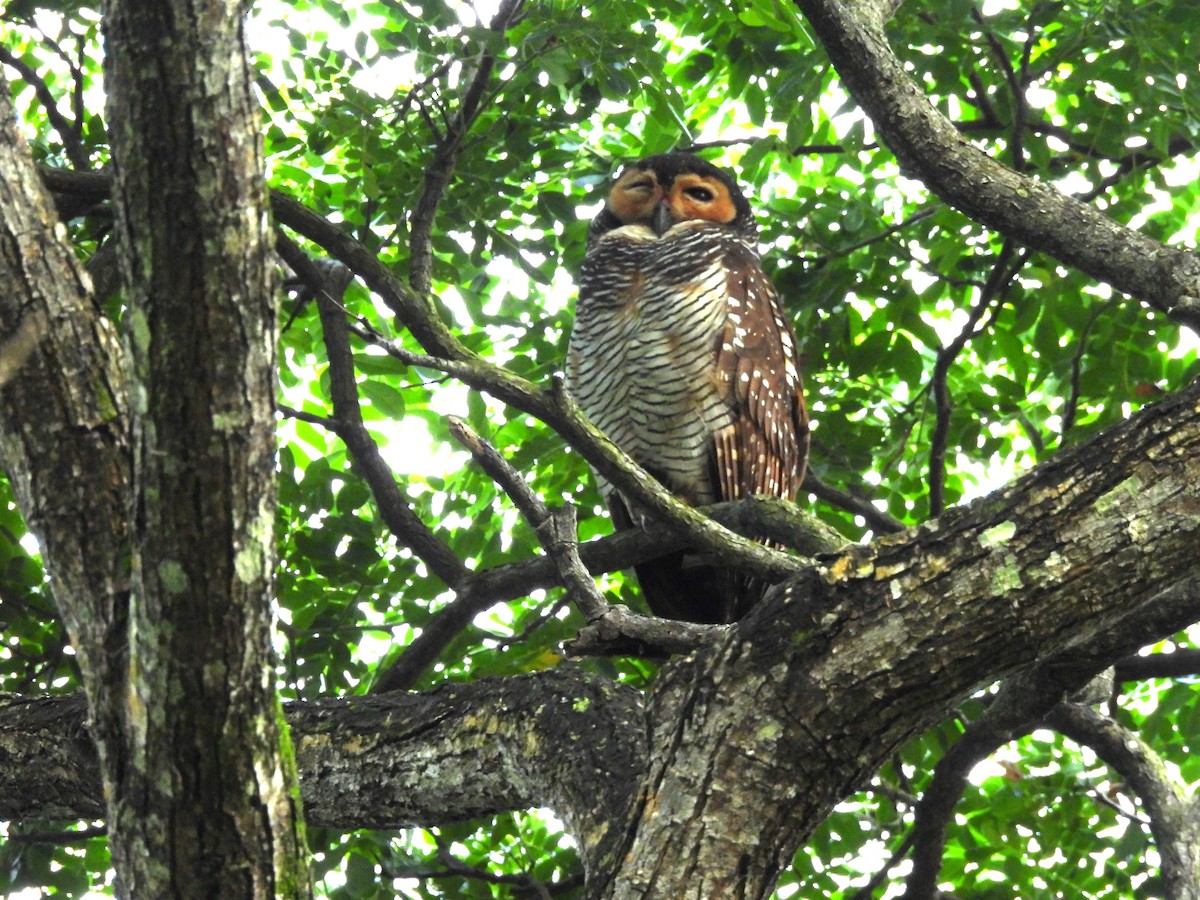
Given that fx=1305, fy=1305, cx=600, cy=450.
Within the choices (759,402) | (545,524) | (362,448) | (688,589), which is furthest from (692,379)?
(545,524)

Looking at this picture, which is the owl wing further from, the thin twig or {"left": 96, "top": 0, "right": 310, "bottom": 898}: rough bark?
{"left": 96, "top": 0, "right": 310, "bottom": 898}: rough bark

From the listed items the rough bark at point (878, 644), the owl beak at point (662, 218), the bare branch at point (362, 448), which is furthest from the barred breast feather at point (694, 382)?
the rough bark at point (878, 644)

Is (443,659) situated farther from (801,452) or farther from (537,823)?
(801,452)

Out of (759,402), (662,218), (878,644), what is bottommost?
(878,644)

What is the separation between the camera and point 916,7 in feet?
14.3

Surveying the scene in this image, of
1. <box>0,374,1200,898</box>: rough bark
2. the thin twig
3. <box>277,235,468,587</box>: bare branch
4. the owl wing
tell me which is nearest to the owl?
the owl wing

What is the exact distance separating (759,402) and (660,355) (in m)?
0.41

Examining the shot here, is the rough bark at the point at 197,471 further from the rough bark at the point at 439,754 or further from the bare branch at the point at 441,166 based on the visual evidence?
the bare branch at the point at 441,166

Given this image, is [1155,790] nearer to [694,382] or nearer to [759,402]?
[759,402]

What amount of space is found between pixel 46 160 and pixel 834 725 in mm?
3485

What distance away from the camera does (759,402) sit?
4.65m

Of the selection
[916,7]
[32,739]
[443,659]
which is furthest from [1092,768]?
[32,739]

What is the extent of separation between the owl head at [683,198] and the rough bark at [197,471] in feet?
12.8

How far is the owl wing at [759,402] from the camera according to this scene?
4625mm
